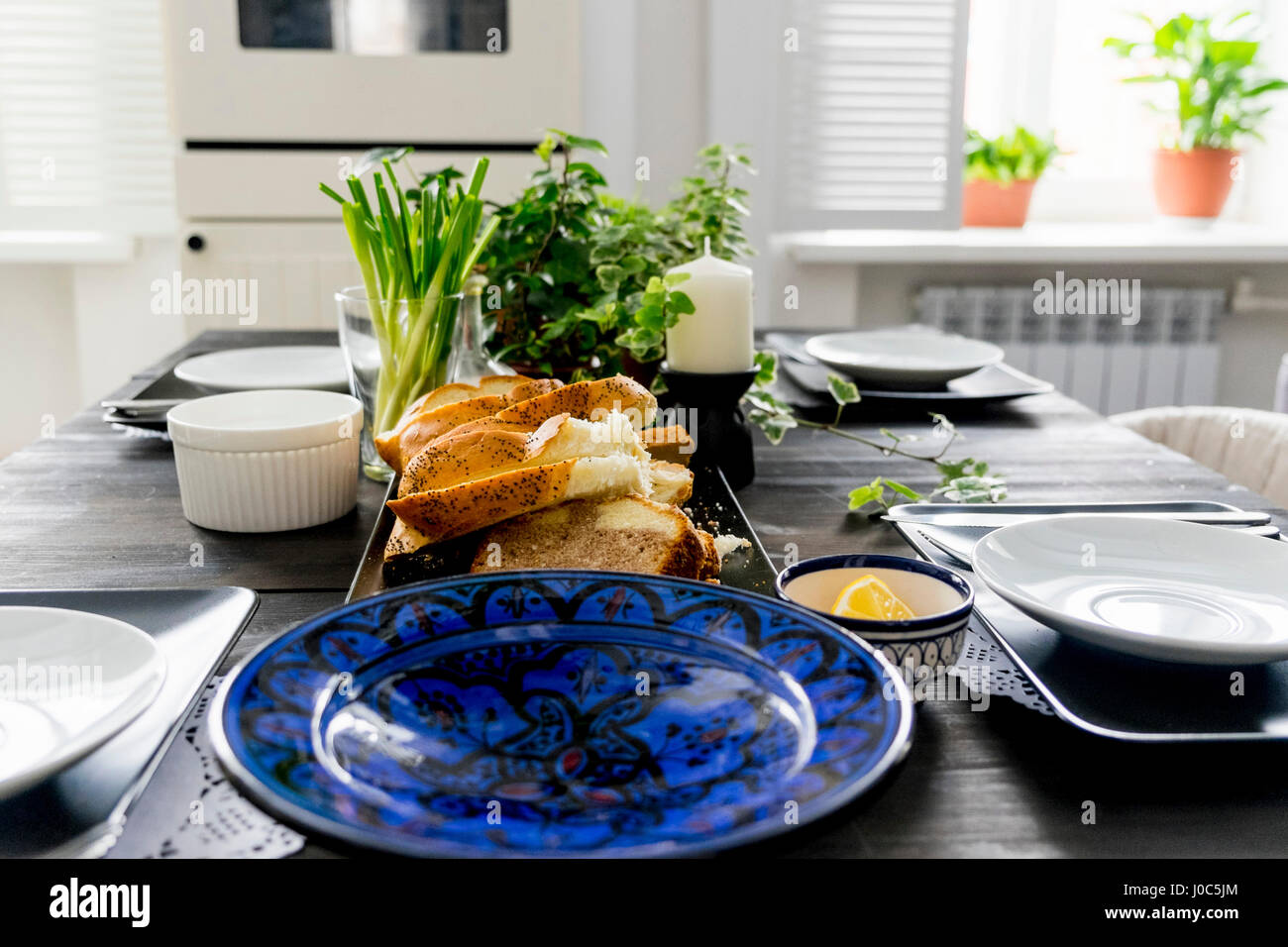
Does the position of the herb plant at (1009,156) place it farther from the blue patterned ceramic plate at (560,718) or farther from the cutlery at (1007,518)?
the blue patterned ceramic plate at (560,718)

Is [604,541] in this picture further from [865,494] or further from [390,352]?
[390,352]

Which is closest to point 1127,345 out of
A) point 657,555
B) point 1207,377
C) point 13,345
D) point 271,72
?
point 1207,377

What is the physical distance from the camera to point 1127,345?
3070mm

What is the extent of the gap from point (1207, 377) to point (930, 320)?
0.81m

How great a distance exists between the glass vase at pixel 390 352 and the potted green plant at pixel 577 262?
0.46 feet

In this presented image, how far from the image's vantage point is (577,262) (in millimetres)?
1268

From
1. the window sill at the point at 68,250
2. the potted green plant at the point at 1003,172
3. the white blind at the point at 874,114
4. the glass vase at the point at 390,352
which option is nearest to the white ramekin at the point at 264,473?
the glass vase at the point at 390,352

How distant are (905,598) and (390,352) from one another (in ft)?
2.04

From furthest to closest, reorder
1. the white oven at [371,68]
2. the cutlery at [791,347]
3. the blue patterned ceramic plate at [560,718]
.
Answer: the white oven at [371,68] → the cutlery at [791,347] → the blue patterned ceramic plate at [560,718]

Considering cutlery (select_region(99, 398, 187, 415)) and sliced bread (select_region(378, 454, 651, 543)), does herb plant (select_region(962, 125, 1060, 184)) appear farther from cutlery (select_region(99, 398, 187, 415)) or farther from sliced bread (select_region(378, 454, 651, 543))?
sliced bread (select_region(378, 454, 651, 543))

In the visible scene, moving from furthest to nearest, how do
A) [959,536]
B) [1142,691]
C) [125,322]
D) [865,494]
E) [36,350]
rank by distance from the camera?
[36,350], [125,322], [865,494], [959,536], [1142,691]

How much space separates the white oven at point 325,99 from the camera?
245 cm

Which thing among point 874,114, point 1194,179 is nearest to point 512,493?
point 874,114

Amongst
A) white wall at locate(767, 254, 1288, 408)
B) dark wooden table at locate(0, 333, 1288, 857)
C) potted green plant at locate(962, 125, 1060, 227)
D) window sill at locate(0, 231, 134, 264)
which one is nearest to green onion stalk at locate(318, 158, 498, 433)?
dark wooden table at locate(0, 333, 1288, 857)
